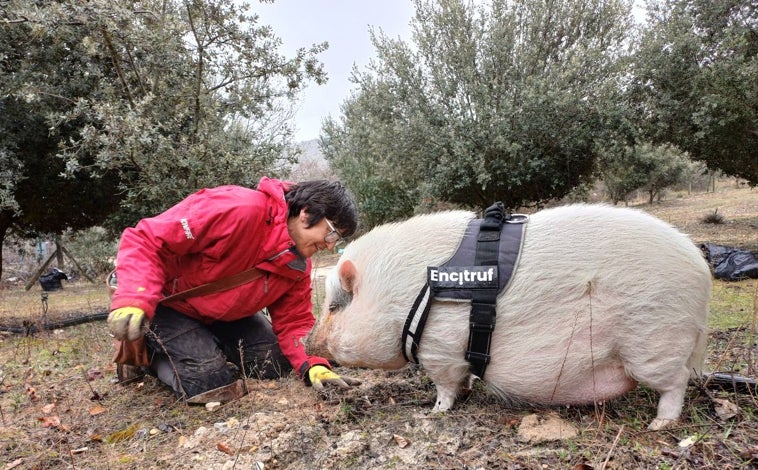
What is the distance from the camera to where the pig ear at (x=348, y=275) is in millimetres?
2953

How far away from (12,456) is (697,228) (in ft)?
54.4

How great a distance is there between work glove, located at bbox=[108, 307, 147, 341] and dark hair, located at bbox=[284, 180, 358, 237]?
105 cm

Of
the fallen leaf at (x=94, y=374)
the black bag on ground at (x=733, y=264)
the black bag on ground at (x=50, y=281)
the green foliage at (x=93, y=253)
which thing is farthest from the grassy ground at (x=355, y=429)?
the green foliage at (x=93, y=253)

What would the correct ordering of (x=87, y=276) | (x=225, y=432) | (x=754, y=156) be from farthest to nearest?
(x=87, y=276), (x=754, y=156), (x=225, y=432)

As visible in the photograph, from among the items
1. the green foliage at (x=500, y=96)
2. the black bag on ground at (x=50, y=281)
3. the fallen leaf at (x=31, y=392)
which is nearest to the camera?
the fallen leaf at (x=31, y=392)

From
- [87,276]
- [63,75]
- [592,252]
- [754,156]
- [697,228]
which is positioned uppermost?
[63,75]

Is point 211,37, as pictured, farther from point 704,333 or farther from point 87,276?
point 87,276

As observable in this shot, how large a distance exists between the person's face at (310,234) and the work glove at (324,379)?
0.79m

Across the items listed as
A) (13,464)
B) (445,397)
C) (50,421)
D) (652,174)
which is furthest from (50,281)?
(652,174)

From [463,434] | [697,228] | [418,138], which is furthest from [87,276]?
[697,228]

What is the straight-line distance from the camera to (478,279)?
251 cm

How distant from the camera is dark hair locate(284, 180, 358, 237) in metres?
3.03

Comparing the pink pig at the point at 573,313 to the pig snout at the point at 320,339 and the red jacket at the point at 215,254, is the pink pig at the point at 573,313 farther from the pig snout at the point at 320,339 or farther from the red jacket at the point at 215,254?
the red jacket at the point at 215,254

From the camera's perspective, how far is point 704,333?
7.98 ft
